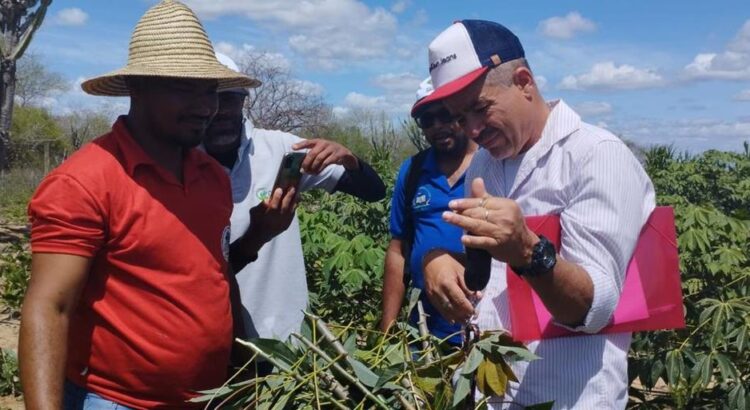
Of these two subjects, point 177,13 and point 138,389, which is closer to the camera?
point 138,389

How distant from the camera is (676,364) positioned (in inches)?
132

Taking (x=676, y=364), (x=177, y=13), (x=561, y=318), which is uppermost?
(x=177, y=13)

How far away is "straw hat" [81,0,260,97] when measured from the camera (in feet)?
7.16

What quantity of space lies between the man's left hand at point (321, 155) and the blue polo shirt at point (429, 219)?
0.96 ft

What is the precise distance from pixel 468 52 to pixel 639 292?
2.09 feet

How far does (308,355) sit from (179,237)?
0.60m

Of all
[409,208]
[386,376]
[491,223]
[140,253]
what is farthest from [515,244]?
[409,208]

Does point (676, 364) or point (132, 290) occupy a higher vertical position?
point (132, 290)

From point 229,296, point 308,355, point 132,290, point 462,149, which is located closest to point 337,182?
point 462,149

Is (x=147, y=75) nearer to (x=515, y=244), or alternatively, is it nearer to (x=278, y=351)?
(x=278, y=351)

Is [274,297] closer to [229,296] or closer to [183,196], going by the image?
[229,296]

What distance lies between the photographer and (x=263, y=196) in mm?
2885

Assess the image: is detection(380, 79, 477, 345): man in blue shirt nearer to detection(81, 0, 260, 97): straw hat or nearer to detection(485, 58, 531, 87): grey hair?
detection(81, 0, 260, 97): straw hat

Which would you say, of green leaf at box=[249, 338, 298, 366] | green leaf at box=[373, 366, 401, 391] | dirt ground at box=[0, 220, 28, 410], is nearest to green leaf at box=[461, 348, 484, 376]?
green leaf at box=[373, 366, 401, 391]
